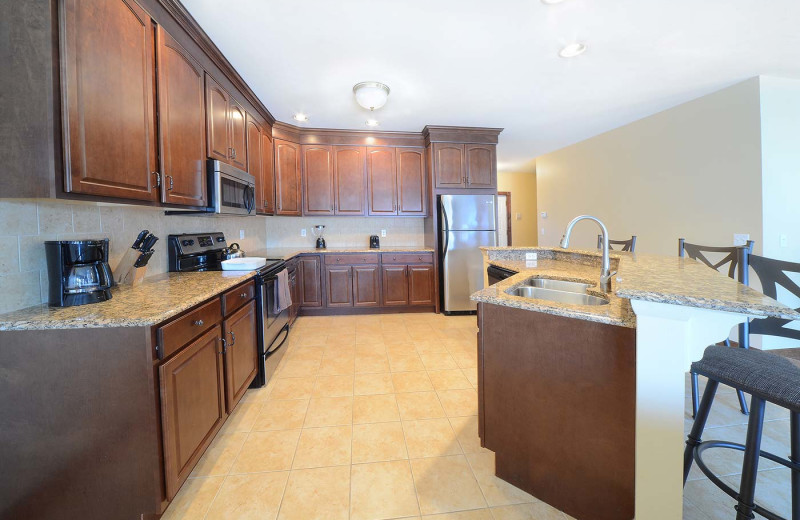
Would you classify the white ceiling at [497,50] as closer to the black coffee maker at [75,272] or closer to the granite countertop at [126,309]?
the black coffee maker at [75,272]

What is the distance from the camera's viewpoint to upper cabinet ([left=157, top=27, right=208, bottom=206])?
1675 mm

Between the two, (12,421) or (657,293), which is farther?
(12,421)

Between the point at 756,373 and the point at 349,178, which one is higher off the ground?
the point at 349,178

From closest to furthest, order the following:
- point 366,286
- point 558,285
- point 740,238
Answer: point 558,285
point 740,238
point 366,286

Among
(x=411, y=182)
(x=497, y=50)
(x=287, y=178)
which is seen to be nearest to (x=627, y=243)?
(x=497, y=50)

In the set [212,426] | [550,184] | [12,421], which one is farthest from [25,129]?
[550,184]

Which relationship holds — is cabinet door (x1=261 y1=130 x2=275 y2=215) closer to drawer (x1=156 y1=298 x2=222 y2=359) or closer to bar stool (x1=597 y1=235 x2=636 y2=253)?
drawer (x1=156 y1=298 x2=222 y2=359)

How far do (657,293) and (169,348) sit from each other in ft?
5.58

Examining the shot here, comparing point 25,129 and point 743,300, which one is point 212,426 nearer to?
point 25,129

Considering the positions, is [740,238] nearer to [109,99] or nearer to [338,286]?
[338,286]

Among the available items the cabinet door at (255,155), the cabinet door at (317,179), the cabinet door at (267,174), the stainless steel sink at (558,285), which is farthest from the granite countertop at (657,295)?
the cabinet door at (317,179)

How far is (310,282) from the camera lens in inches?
155

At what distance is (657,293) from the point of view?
2.94 ft

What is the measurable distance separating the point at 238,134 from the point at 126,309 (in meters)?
2.00
